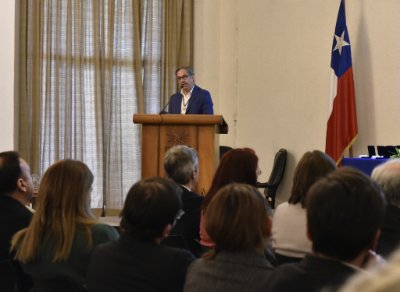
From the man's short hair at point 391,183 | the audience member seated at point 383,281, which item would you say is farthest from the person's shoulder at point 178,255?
the audience member seated at point 383,281

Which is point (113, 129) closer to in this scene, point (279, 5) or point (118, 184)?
point (118, 184)

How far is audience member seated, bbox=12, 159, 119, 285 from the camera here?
1768mm

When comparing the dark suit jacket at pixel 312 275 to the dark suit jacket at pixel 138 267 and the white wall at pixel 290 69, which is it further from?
the white wall at pixel 290 69

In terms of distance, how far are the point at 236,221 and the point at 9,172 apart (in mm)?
1401

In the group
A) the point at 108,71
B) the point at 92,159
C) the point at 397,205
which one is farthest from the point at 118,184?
the point at 397,205

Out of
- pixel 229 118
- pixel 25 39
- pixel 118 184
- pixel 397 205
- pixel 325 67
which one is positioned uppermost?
pixel 25 39

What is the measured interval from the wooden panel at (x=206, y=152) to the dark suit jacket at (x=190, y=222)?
4.06ft

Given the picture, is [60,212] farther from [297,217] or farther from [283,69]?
[283,69]

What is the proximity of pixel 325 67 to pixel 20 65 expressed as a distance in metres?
4.54

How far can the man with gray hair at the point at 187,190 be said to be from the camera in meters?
2.47

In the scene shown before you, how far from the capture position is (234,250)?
1.35m

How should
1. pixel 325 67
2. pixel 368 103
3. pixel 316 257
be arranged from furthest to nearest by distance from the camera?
pixel 325 67 → pixel 368 103 → pixel 316 257

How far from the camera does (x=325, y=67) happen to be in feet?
19.4

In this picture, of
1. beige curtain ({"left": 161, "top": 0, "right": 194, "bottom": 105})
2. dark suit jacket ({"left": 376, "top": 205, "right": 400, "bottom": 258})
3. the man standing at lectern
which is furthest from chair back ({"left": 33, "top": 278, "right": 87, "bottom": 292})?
beige curtain ({"left": 161, "top": 0, "right": 194, "bottom": 105})
